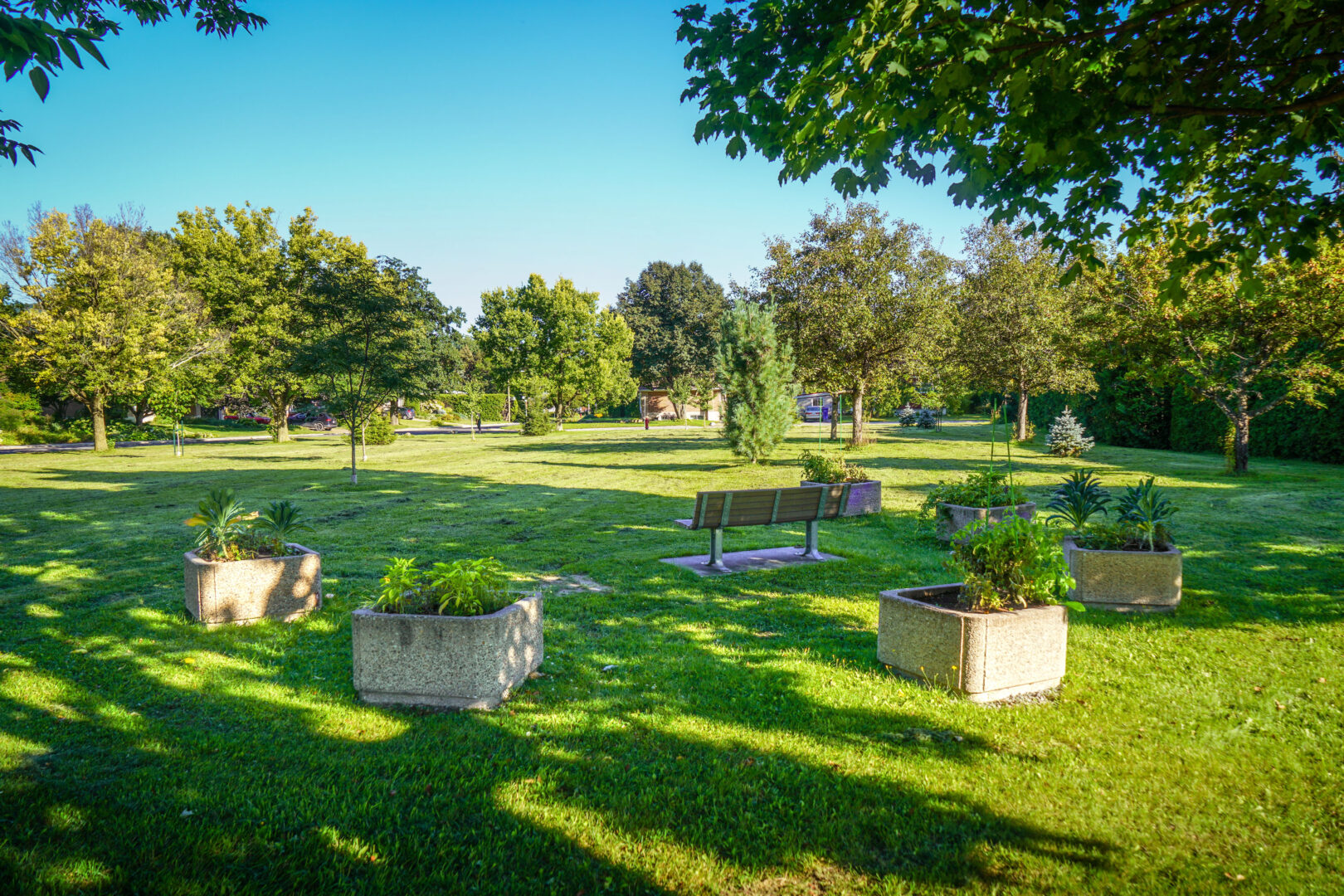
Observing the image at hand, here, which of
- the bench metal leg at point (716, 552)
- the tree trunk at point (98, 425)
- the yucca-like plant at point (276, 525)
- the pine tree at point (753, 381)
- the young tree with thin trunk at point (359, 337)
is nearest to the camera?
the yucca-like plant at point (276, 525)

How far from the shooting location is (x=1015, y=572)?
4.31 metres

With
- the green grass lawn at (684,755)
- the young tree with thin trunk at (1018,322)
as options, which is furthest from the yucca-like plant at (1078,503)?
the young tree with thin trunk at (1018,322)

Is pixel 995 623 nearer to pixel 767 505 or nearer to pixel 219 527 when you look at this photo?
pixel 767 505

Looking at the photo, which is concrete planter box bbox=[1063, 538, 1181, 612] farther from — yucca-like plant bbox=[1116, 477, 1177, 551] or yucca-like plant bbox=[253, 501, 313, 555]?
yucca-like plant bbox=[253, 501, 313, 555]

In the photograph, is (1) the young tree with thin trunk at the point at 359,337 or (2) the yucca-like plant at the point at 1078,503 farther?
(1) the young tree with thin trunk at the point at 359,337

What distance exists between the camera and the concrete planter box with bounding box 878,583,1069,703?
13.3ft

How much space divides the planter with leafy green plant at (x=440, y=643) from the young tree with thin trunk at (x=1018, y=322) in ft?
81.3

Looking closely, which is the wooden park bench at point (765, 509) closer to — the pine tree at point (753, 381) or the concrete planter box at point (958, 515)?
the concrete planter box at point (958, 515)

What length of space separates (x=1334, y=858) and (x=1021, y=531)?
2.07m

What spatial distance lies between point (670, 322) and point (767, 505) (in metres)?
58.8

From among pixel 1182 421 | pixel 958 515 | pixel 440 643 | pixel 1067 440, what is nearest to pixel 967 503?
pixel 958 515

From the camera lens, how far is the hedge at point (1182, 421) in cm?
1803

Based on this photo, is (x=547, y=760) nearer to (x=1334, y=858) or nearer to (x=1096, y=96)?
(x=1334, y=858)

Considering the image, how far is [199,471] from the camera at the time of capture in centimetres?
2045
